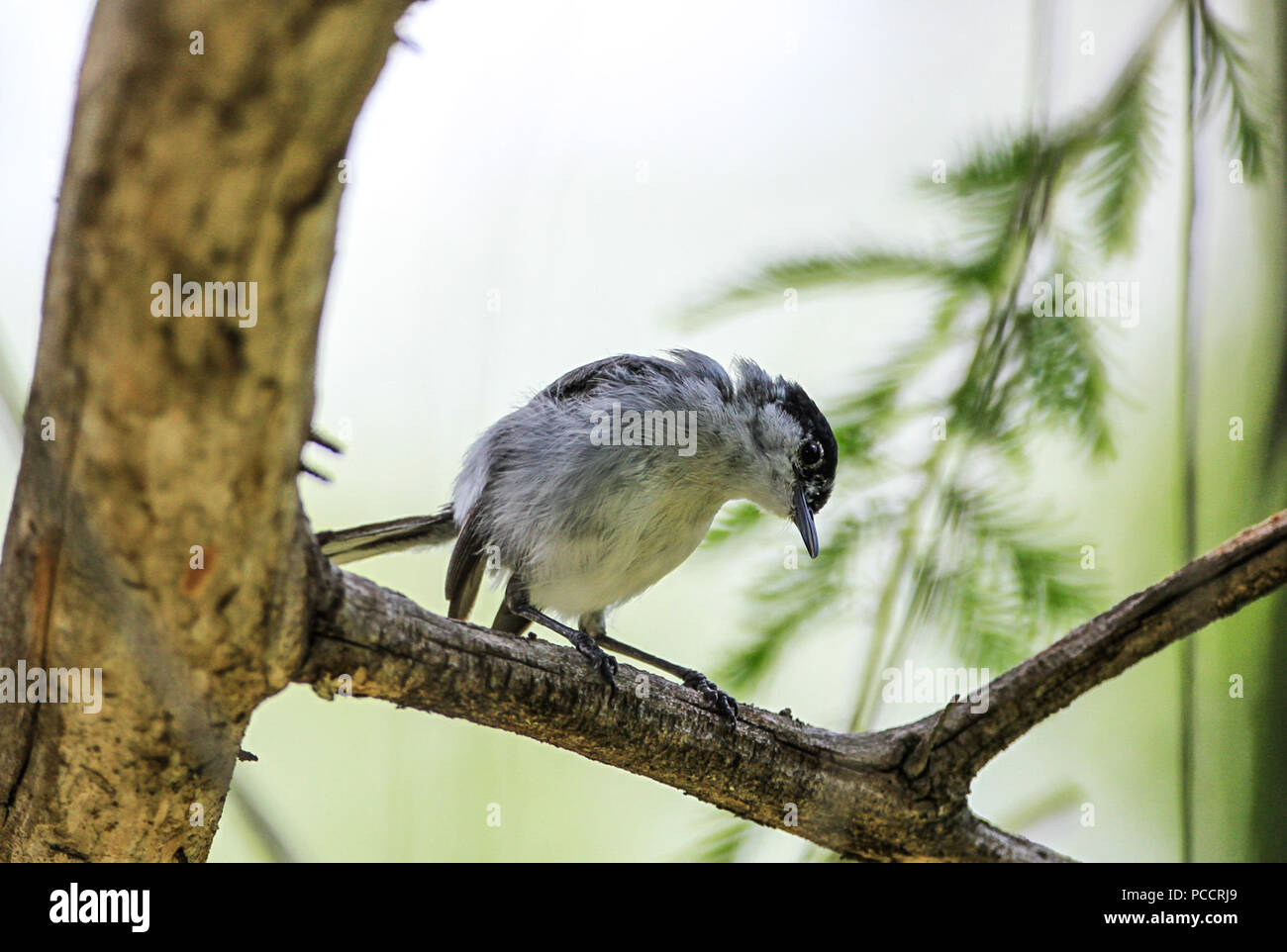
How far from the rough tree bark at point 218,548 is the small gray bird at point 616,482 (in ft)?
2.26

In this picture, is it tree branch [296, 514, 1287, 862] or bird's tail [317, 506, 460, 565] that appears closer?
tree branch [296, 514, 1287, 862]

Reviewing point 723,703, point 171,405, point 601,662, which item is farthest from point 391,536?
point 171,405

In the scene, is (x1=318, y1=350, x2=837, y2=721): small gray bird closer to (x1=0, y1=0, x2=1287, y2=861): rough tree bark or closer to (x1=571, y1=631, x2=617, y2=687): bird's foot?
(x1=571, y1=631, x2=617, y2=687): bird's foot

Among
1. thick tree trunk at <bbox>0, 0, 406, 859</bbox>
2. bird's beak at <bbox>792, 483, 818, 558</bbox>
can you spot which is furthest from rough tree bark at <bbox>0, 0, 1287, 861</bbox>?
bird's beak at <bbox>792, 483, 818, 558</bbox>

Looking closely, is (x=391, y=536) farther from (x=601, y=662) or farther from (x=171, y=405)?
(x=171, y=405)

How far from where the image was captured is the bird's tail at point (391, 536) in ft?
8.66

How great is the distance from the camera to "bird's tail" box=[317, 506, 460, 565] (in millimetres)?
2639

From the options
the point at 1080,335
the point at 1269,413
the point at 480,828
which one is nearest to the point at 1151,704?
the point at 1269,413

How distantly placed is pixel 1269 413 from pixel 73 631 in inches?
96.8

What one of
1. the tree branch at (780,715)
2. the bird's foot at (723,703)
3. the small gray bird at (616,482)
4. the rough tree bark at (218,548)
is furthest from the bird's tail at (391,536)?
the bird's foot at (723,703)

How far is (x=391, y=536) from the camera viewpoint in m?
2.85

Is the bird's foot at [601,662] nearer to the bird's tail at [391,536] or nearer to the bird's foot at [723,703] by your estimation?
the bird's foot at [723,703]

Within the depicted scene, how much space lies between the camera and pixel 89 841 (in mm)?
1749
